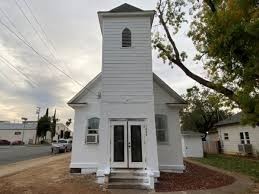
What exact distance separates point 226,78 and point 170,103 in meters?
3.56

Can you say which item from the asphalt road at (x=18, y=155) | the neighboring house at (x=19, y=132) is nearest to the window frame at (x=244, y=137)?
the asphalt road at (x=18, y=155)

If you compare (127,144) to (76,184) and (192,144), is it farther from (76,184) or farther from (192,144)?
(192,144)

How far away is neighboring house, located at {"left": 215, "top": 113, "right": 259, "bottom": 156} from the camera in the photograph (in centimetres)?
2259

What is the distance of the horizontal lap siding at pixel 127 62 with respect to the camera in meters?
11.3

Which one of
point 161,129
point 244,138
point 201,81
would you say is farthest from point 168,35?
point 244,138

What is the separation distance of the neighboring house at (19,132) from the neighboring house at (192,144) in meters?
62.1

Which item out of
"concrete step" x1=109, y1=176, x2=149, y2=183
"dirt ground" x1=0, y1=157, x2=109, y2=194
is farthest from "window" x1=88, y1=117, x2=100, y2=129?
"concrete step" x1=109, y1=176, x2=149, y2=183

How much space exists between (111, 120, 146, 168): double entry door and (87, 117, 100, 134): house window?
267 centimetres

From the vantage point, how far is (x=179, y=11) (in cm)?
1482

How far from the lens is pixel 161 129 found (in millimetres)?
13461

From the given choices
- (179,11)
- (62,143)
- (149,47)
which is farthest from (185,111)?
(149,47)

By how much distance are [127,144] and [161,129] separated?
340 cm

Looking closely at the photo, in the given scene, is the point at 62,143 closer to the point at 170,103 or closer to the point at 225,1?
the point at 170,103

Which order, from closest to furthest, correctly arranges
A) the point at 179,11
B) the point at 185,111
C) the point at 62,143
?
the point at 179,11, the point at 62,143, the point at 185,111
